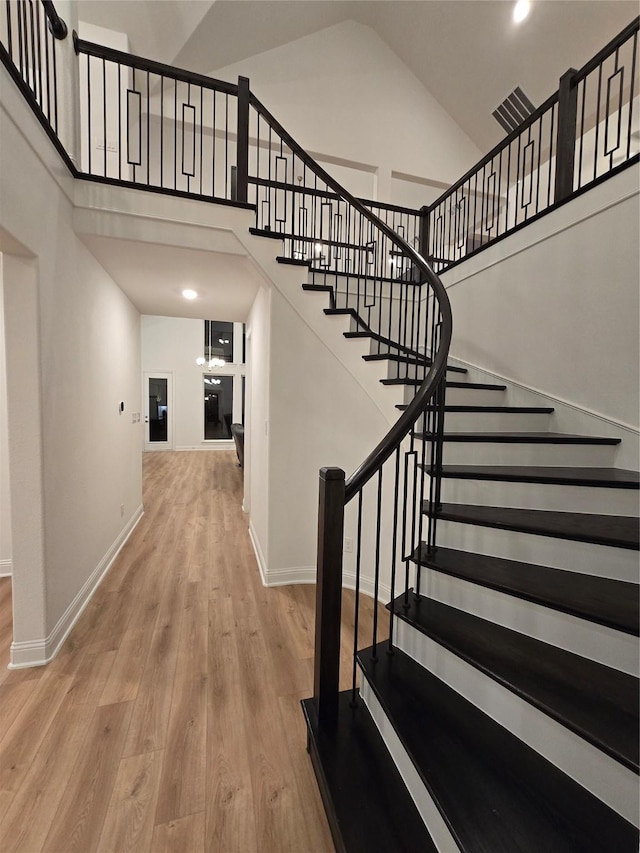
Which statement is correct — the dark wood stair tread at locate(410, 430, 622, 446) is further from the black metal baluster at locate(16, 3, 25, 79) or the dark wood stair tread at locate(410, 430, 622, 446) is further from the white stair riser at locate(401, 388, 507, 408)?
the black metal baluster at locate(16, 3, 25, 79)

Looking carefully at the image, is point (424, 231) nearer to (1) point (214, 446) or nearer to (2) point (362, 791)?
(2) point (362, 791)

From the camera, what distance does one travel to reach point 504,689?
1.17 metres

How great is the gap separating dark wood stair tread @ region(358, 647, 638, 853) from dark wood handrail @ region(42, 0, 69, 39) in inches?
149

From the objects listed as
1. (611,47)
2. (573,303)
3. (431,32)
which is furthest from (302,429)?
(431,32)

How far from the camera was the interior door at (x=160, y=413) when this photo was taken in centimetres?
987

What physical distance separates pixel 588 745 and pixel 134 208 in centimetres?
341

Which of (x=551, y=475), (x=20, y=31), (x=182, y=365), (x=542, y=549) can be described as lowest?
(x=542, y=549)

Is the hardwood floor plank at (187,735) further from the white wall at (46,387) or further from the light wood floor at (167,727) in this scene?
the white wall at (46,387)

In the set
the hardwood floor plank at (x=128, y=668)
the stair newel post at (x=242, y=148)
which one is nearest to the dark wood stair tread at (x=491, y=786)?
the hardwood floor plank at (x=128, y=668)

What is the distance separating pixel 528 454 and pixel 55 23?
3766mm

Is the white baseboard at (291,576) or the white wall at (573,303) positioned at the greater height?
the white wall at (573,303)

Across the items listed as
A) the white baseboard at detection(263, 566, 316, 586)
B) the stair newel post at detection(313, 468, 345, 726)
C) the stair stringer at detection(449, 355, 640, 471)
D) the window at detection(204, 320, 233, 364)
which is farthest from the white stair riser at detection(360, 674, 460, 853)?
the window at detection(204, 320, 233, 364)

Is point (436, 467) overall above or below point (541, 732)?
above

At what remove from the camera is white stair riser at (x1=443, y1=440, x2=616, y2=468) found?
208 cm
